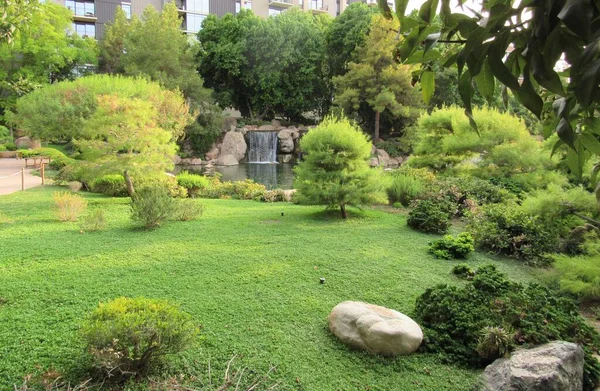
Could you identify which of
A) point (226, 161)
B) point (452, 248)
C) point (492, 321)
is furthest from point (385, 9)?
point (226, 161)

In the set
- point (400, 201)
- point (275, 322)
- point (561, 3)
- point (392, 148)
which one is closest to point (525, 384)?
point (275, 322)

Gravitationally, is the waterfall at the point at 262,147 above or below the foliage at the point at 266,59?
below

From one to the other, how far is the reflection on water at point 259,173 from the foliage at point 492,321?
46.6 ft

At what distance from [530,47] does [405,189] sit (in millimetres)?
10173

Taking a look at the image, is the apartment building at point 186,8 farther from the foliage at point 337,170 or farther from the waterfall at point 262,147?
the foliage at point 337,170

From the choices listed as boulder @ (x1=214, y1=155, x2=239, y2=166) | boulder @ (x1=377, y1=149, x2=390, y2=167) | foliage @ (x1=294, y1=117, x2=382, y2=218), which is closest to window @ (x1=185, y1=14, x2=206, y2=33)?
boulder @ (x1=214, y1=155, x2=239, y2=166)

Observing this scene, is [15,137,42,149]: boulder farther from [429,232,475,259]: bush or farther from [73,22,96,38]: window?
[429,232,475,259]: bush

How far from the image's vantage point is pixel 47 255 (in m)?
5.62

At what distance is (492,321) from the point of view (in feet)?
11.4

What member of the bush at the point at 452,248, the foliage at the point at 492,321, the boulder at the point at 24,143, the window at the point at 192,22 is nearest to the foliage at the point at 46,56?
the boulder at the point at 24,143

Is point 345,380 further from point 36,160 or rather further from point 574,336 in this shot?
point 36,160

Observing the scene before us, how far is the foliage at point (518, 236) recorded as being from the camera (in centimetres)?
630

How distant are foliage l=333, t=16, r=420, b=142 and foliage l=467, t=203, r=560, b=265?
59.7 ft

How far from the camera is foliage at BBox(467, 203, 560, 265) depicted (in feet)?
20.7
